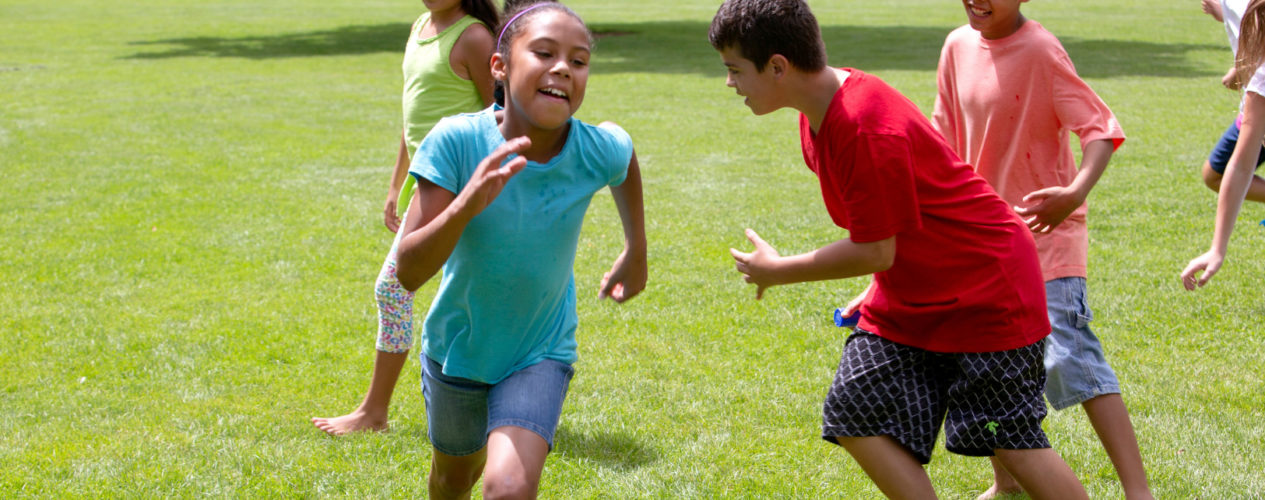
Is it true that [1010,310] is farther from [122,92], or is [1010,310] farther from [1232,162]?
[122,92]

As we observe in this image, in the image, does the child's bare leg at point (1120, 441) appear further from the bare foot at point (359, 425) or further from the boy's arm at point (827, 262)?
the bare foot at point (359, 425)

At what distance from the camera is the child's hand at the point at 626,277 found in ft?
10.3

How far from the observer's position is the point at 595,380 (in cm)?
519

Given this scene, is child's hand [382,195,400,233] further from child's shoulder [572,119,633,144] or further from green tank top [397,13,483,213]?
child's shoulder [572,119,633,144]

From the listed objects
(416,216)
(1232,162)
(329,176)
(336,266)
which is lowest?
(329,176)

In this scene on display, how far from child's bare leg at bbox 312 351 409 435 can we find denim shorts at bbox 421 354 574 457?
144 cm

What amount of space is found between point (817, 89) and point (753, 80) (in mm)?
159

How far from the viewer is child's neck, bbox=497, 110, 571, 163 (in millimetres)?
2902

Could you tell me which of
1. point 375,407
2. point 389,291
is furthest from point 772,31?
point 375,407

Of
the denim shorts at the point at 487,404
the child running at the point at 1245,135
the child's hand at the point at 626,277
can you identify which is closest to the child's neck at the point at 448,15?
the child's hand at the point at 626,277

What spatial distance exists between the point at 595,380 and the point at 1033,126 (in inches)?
93.5

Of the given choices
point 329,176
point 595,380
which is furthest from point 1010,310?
point 329,176

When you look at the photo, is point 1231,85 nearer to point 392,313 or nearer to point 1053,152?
point 1053,152

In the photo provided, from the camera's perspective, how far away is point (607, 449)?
4.43 m
